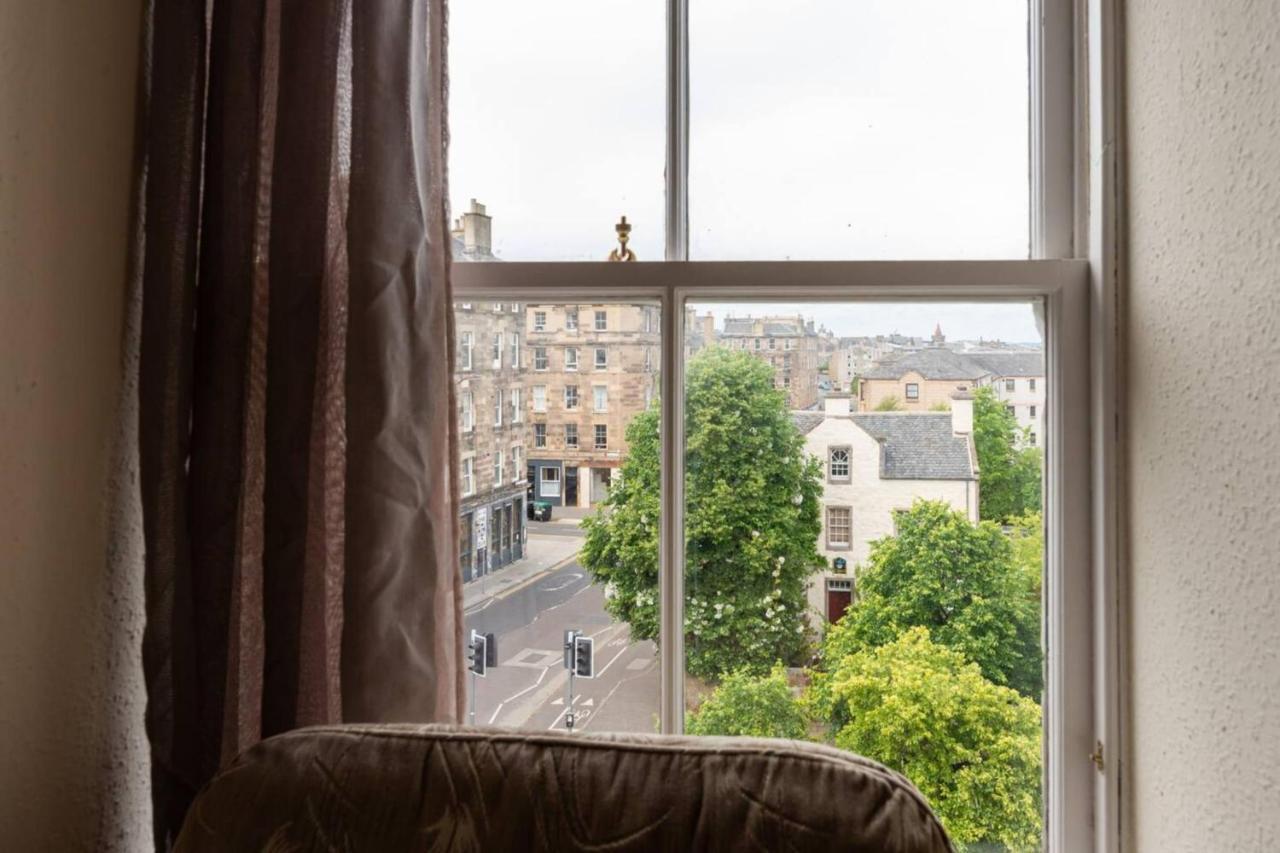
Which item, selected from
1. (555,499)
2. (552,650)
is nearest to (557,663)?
(552,650)

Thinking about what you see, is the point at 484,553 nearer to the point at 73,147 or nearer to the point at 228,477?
the point at 228,477

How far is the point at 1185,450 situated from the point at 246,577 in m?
1.07

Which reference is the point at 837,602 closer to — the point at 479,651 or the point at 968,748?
the point at 968,748

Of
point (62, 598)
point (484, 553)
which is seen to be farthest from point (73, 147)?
point (484, 553)

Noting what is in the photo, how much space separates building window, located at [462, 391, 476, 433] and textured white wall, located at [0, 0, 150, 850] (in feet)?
1.38

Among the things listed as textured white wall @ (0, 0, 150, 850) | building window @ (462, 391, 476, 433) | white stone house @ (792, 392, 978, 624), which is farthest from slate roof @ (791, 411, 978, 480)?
textured white wall @ (0, 0, 150, 850)

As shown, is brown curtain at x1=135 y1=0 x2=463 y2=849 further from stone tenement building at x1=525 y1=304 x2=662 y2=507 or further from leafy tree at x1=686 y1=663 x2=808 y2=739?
leafy tree at x1=686 y1=663 x2=808 y2=739

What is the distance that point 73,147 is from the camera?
87cm

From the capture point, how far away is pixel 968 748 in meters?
1.07

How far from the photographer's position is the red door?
1.10 m

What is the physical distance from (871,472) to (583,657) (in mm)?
501

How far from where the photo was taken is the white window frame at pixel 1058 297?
0.99 metres

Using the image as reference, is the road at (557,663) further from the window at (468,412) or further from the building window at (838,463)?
the building window at (838,463)

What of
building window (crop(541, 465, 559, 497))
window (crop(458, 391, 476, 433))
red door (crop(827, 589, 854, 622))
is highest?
window (crop(458, 391, 476, 433))
